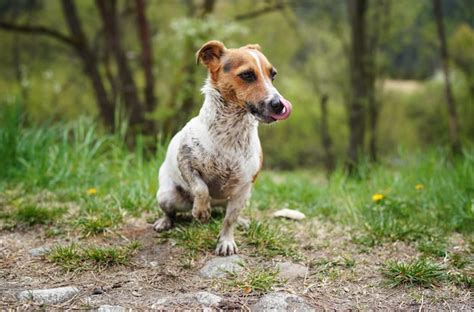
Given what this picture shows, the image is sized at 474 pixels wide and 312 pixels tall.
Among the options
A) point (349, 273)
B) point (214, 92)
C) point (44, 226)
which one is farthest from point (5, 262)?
point (349, 273)

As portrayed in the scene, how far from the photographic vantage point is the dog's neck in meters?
3.04

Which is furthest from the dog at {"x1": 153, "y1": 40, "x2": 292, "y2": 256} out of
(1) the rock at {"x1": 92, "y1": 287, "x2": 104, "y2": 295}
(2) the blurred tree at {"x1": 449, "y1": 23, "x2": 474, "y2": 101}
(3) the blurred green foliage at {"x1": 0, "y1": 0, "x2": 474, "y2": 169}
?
(2) the blurred tree at {"x1": 449, "y1": 23, "x2": 474, "y2": 101}

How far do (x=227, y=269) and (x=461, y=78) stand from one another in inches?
698

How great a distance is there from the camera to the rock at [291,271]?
3.05 metres

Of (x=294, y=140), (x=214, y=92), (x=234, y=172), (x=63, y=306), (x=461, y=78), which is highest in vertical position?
(x=214, y=92)

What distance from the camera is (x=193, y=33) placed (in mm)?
8391

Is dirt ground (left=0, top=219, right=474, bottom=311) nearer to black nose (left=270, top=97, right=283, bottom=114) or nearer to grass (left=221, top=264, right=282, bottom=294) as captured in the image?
grass (left=221, top=264, right=282, bottom=294)

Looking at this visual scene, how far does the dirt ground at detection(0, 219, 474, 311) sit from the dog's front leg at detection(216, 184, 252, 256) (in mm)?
91

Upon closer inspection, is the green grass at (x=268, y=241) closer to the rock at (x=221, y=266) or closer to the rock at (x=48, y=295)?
the rock at (x=221, y=266)

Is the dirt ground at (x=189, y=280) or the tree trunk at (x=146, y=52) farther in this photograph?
the tree trunk at (x=146, y=52)

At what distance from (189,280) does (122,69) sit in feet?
23.6

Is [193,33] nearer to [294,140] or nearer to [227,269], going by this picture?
[227,269]

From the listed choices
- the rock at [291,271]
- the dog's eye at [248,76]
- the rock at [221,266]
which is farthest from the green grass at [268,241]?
the dog's eye at [248,76]

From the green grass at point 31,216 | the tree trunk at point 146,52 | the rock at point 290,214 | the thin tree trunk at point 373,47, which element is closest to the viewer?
the green grass at point 31,216
